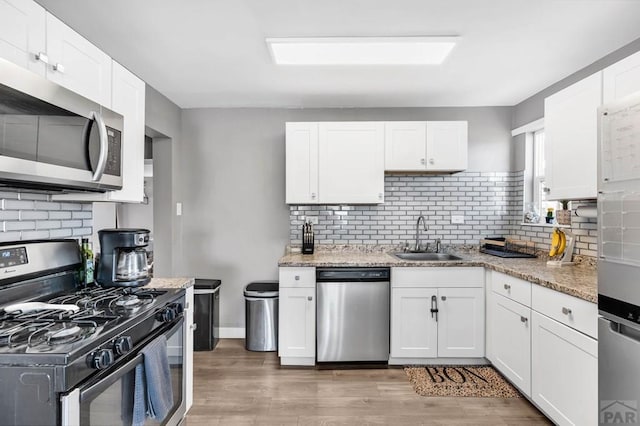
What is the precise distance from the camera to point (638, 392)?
1.49m

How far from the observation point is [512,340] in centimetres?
265

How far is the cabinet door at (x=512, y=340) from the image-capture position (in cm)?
246

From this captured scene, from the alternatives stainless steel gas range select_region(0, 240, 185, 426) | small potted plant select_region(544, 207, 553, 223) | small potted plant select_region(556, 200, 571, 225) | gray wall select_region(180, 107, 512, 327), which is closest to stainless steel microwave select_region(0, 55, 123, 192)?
stainless steel gas range select_region(0, 240, 185, 426)

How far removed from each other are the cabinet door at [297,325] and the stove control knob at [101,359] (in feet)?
6.33

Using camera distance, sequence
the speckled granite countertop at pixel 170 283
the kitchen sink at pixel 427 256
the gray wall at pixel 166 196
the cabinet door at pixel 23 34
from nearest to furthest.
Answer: the cabinet door at pixel 23 34 < the speckled granite countertop at pixel 170 283 < the kitchen sink at pixel 427 256 < the gray wall at pixel 166 196

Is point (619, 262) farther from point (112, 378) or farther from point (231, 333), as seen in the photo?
point (231, 333)

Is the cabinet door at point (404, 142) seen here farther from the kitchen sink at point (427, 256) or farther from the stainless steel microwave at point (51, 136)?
the stainless steel microwave at point (51, 136)

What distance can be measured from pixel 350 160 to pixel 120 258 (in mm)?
2181

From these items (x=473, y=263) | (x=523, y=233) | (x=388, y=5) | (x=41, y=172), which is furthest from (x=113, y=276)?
(x=523, y=233)

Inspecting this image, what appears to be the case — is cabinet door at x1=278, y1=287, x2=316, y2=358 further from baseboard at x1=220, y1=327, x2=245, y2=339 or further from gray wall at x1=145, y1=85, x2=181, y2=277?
gray wall at x1=145, y1=85, x2=181, y2=277

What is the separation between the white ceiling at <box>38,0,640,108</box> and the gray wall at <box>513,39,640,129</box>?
2.3 inches

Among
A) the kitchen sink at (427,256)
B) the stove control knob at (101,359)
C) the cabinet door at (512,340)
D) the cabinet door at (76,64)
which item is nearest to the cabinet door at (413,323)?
the cabinet door at (512,340)

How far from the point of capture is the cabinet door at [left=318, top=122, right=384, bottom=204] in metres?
3.46

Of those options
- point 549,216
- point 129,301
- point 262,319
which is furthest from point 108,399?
point 549,216
